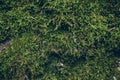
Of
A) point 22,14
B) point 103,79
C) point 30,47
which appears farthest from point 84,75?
point 22,14

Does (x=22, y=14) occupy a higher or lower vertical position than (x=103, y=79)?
higher

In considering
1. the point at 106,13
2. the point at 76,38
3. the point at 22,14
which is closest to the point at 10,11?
the point at 22,14

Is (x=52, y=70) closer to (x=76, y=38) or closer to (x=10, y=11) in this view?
(x=76, y=38)

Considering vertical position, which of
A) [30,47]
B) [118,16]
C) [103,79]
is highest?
[118,16]

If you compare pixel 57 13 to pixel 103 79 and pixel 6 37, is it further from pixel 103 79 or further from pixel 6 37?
pixel 103 79

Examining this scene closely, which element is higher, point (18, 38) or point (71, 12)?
point (71, 12)

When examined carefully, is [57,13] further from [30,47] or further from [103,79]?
[103,79]
